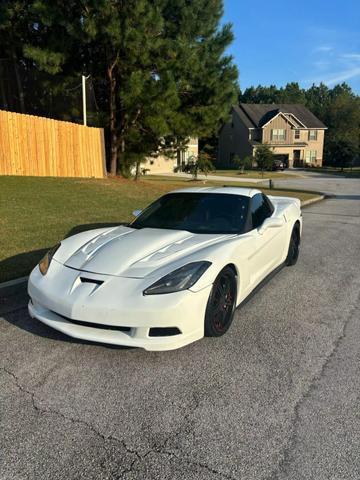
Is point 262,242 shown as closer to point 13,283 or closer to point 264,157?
point 13,283

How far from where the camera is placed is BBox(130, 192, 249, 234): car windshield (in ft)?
14.7

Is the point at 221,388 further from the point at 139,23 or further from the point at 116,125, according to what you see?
the point at 116,125

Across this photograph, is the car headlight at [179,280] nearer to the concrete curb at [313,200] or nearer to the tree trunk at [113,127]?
the concrete curb at [313,200]

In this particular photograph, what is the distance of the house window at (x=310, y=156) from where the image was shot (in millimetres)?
60037

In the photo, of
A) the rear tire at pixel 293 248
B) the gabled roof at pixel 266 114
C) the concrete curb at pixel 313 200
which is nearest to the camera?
the rear tire at pixel 293 248

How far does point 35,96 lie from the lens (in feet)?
54.3

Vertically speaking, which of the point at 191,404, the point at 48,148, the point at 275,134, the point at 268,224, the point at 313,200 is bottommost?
the point at 313,200

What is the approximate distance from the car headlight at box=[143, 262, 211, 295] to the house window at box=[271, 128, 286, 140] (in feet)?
183

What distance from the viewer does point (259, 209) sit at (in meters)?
5.07

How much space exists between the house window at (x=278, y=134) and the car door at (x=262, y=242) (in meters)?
53.5

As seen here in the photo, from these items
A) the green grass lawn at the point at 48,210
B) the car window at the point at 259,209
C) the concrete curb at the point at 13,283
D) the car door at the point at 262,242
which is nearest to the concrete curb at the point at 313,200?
the green grass lawn at the point at 48,210

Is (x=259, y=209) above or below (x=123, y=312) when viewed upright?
above

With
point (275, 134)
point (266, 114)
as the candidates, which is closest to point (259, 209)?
point (275, 134)

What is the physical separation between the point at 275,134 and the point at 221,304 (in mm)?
56000
